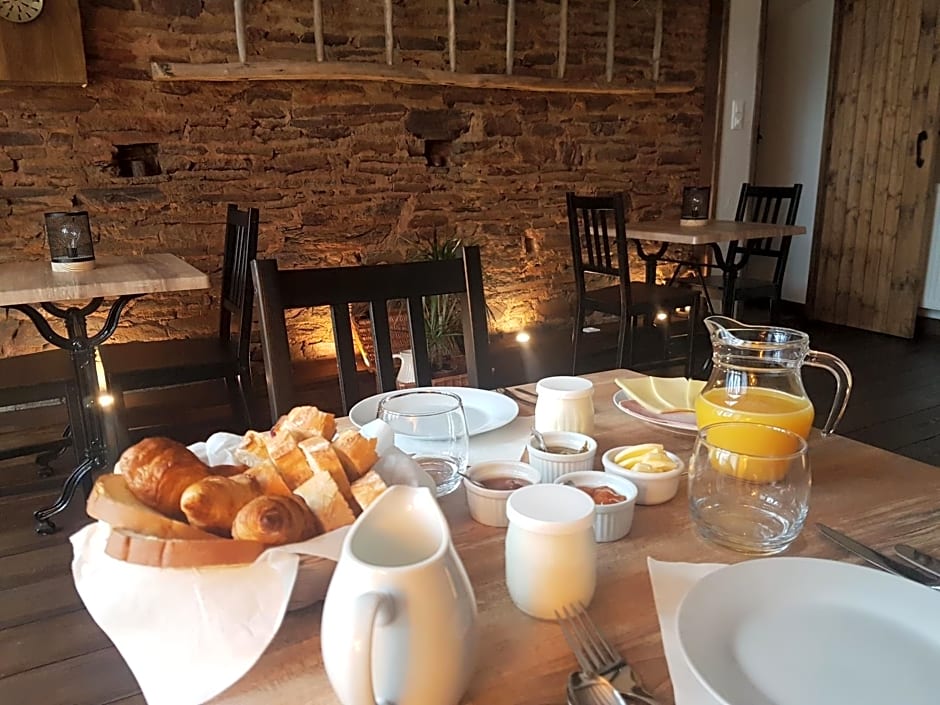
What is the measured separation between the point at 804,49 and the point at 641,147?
1604 mm

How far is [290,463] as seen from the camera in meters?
0.73

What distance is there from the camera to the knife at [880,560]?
72 centimetres

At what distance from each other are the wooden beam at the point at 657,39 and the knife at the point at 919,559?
3.92 m

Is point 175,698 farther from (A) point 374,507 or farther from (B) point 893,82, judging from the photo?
(B) point 893,82

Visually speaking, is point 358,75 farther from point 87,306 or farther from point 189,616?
point 189,616

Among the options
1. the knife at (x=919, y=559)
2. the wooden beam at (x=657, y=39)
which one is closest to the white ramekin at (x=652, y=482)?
the knife at (x=919, y=559)

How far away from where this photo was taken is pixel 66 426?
2893mm

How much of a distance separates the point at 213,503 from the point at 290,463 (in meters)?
0.10

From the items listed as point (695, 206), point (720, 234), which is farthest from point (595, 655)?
point (695, 206)

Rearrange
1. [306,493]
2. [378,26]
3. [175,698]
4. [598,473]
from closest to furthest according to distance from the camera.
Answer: [175,698] → [306,493] → [598,473] → [378,26]

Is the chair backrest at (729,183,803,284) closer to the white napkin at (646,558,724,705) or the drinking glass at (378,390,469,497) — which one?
the drinking glass at (378,390,469,497)

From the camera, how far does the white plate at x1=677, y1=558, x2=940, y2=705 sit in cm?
56

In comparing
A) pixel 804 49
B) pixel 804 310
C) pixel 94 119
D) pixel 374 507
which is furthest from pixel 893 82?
pixel 374 507

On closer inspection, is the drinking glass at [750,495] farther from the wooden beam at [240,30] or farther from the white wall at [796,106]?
the white wall at [796,106]
